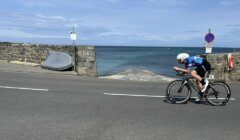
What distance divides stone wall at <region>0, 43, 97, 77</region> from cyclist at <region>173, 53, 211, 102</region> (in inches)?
346

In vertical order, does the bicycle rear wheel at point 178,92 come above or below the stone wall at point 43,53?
below

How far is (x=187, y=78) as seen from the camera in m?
11.5

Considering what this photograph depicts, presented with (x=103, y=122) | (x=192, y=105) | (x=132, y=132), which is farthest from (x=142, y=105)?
(x=132, y=132)

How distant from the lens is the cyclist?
11.2 metres

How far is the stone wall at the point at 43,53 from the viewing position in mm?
19703

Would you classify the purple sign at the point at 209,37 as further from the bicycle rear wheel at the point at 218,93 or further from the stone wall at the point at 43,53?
the bicycle rear wheel at the point at 218,93

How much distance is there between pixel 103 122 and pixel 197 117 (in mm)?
2194

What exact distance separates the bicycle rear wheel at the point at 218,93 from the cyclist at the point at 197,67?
20 centimetres

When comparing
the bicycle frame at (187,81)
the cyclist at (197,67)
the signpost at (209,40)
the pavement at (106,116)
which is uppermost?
the signpost at (209,40)

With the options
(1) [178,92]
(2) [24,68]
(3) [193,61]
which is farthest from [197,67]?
(2) [24,68]

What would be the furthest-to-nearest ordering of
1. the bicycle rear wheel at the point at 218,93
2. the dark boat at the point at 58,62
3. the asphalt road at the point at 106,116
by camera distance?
1. the dark boat at the point at 58,62
2. the bicycle rear wheel at the point at 218,93
3. the asphalt road at the point at 106,116

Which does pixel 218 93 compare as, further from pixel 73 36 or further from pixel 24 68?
pixel 24 68

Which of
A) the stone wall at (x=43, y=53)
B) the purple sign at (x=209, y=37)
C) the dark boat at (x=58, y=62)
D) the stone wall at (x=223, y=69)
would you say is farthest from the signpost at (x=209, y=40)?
the dark boat at (x=58, y=62)

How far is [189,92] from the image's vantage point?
37.7 ft
